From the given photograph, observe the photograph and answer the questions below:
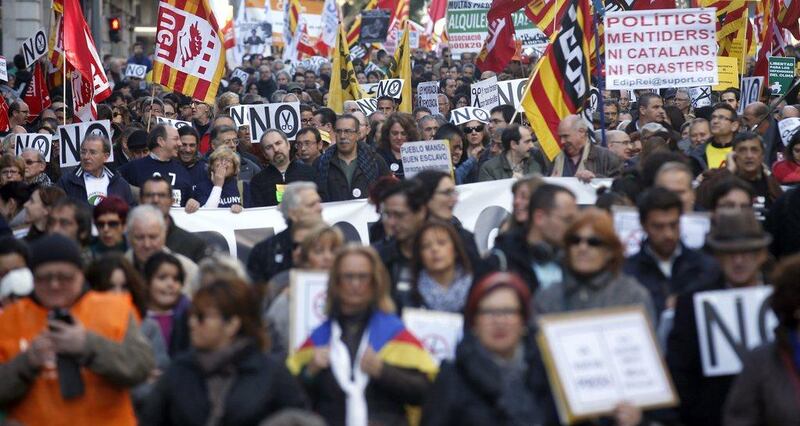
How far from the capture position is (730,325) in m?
6.96

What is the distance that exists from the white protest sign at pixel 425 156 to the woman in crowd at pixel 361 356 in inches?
246

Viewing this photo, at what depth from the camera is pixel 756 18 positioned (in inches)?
1151

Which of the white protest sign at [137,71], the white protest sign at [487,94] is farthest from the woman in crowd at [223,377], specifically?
the white protest sign at [137,71]

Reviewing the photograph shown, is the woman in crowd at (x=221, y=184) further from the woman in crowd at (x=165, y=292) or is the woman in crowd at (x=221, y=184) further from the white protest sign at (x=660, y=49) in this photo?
the woman in crowd at (x=165, y=292)

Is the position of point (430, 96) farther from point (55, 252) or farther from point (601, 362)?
point (601, 362)

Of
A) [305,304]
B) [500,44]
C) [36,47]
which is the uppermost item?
[500,44]

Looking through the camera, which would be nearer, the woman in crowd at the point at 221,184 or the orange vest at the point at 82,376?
the orange vest at the point at 82,376

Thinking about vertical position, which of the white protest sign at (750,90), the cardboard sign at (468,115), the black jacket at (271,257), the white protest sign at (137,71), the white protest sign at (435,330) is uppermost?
Answer: the white protest sign at (137,71)

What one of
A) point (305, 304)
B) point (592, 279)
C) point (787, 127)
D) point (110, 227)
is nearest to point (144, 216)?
point (110, 227)

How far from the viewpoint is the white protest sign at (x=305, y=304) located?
7305mm

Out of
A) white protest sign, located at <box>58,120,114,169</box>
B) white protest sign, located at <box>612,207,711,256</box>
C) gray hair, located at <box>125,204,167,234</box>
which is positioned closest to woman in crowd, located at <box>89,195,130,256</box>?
gray hair, located at <box>125,204,167,234</box>

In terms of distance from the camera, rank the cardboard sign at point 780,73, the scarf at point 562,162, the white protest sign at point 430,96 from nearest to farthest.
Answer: the scarf at point 562,162, the cardboard sign at point 780,73, the white protest sign at point 430,96

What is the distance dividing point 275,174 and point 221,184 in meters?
0.66

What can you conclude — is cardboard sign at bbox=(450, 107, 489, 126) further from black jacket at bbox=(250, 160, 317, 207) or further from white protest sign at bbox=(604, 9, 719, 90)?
black jacket at bbox=(250, 160, 317, 207)
